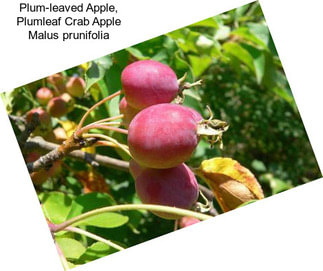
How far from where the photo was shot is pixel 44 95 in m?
1.26

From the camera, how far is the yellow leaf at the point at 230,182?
749mm

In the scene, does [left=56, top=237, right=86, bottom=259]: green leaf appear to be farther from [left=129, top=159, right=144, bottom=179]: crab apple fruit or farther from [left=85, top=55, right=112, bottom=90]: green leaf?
[left=85, top=55, right=112, bottom=90]: green leaf

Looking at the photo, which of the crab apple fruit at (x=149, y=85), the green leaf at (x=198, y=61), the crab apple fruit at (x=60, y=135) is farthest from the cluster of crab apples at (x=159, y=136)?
the green leaf at (x=198, y=61)

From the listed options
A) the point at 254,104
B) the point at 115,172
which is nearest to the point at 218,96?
the point at 254,104

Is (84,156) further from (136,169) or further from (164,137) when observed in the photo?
(164,137)

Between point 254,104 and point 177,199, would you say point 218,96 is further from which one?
point 177,199

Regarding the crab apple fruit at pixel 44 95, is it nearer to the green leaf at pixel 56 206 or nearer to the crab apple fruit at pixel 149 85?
the green leaf at pixel 56 206

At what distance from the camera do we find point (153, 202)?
67 centimetres

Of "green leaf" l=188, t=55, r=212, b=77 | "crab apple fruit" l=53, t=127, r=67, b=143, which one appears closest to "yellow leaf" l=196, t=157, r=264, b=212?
"crab apple fruit" l=53, t=127, r=67, b=143

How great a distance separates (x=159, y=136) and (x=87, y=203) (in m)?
0.40

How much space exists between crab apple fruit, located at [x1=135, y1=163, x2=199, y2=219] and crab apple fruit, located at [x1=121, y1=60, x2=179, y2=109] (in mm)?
126

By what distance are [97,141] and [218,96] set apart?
1.33m

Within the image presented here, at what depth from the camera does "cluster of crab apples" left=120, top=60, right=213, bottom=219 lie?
2.03 ft

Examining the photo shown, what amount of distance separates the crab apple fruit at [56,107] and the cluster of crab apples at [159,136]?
0.54m
